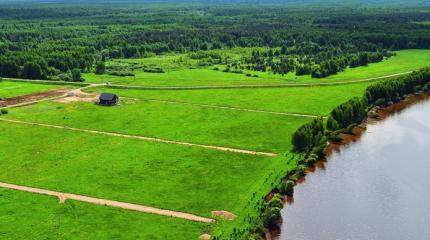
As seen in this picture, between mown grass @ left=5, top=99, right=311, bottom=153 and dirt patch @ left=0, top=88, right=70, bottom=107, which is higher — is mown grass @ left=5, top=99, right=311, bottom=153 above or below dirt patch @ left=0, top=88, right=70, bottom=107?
below

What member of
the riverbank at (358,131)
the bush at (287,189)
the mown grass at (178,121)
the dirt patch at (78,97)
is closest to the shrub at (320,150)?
the riverbank at (358,131)

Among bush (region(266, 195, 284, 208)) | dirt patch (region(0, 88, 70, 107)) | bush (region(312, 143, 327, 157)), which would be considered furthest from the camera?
dirt patch (region(0, 88, 70, 107))

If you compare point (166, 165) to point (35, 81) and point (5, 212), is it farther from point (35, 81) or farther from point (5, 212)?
point (35, 81)

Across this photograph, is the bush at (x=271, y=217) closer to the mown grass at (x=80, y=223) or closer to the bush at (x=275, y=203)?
the bush at (x=275, y=203)

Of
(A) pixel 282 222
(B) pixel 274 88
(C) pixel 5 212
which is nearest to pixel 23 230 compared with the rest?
(C) pixel 5 212

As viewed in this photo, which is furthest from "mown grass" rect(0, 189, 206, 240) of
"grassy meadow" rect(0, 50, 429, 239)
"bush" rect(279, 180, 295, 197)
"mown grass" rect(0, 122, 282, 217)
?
"bush" rect(279, 180, 295, 197)

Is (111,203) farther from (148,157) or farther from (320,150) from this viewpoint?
(320,150)

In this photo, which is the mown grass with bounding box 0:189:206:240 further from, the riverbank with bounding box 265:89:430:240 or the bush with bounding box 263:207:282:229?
the riverbank with bounding box 265:89:430:240

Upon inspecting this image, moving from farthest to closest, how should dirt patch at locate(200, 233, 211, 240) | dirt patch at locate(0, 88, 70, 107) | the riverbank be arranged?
dirt patch at locate(0, 88, 70, 107) < the riverbank < dirt patch at locate(200, 233, 211, 240)
